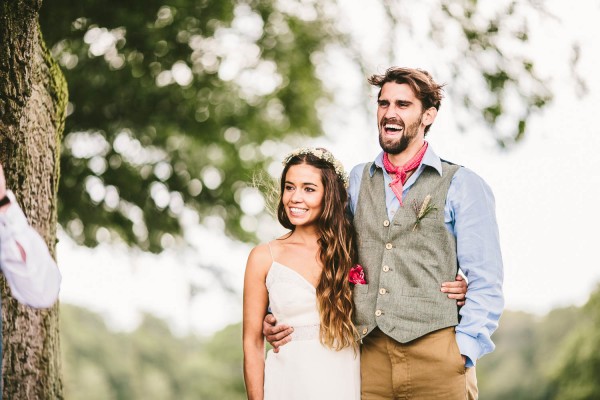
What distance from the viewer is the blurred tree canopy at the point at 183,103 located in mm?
8211

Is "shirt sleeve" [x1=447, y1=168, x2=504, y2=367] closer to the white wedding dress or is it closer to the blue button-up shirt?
the blue button-up shirt

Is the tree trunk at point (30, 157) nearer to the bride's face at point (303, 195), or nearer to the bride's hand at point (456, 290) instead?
the bride's face at point (303, 195)

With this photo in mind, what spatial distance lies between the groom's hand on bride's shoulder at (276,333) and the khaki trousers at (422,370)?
44cm

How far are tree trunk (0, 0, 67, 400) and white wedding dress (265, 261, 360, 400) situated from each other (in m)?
1.23

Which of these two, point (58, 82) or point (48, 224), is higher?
point (58, 82)

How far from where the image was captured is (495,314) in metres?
3.62

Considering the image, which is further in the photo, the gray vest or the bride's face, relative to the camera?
the bride's face

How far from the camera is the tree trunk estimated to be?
3502 millimetres

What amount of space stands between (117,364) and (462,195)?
1623 inches

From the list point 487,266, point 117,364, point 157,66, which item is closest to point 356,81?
point 157,66

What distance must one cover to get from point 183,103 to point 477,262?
670 centimetres

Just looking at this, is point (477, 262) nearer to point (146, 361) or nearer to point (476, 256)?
→ point (476, 256)

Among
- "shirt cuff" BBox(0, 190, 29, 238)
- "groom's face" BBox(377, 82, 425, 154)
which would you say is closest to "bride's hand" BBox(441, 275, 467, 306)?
"groom's face" BBox(377, 82, 425, 154)

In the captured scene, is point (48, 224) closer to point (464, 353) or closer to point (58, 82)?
point (58, 82)
